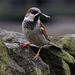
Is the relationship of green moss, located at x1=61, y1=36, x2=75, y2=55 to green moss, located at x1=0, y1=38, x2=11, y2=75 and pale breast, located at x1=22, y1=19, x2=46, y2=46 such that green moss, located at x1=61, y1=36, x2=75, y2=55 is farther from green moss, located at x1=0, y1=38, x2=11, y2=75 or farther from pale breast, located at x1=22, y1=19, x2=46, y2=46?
green moss, located at x1=0, y1=38, x2=11, y2=75

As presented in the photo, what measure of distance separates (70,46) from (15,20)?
6.64 meters

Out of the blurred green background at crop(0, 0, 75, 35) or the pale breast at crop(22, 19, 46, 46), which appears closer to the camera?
the pale breast at crop(22, 19, 46, 46)

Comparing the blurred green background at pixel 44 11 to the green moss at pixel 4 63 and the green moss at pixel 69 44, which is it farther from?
the green moss at pixel 4 63

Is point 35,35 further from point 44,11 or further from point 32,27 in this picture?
A: point 44,11

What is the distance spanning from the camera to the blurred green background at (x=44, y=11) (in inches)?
436

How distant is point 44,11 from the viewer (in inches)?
443

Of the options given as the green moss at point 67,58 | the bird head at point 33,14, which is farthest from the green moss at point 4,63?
the green moss at point 67,58

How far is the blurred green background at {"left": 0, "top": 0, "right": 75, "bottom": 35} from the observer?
11070 millimetres

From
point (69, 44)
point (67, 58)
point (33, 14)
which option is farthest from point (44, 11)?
point (33, 14)

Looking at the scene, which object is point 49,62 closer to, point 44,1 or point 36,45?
point 36,45

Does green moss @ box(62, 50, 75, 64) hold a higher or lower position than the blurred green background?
higher

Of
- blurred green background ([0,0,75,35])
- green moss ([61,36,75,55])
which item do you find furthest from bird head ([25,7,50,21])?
blurred green background ([0,0,75,35])

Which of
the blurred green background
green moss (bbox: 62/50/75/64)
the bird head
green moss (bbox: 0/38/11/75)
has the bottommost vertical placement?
the blurred green background

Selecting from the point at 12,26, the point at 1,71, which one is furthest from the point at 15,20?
the point at 1,71
